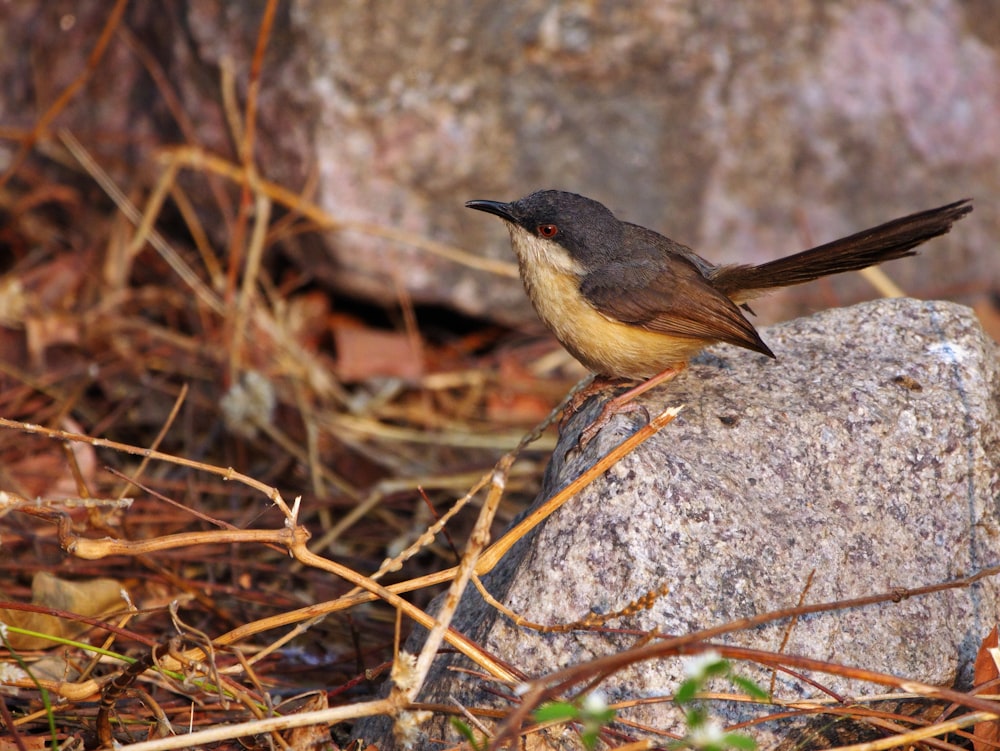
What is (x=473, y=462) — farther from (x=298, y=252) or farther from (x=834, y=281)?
(x=834, y=281)

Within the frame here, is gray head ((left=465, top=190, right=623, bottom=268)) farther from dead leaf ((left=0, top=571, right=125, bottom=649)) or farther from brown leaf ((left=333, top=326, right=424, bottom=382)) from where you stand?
brown leaf ((left=333, top=326, right=424, bottom=382))

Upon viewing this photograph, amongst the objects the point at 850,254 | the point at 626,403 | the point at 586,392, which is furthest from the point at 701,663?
the point at 850,254

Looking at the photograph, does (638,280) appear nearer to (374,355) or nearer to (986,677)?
(986,677)

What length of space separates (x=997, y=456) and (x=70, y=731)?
3.09 m

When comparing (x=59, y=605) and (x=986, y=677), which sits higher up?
(x=986, y=677)

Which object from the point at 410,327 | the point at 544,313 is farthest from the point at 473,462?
the point at 544,313

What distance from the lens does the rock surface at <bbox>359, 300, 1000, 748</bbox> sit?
2.97m

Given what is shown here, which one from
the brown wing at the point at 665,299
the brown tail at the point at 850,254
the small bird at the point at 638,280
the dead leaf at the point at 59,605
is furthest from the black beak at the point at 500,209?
the dead leaf at the point at 59,605

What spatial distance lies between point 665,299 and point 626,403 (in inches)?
19.8

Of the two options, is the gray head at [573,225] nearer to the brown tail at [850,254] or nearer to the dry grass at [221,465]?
the brown tail at [850,254]

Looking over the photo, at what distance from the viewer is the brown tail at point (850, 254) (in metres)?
3.58

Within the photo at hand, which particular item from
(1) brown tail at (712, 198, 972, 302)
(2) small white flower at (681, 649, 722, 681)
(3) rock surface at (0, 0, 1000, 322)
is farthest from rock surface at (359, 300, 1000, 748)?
(3) rock surface at (0, 0, 1000, 322)

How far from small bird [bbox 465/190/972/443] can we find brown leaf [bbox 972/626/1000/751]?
1130 millimetres

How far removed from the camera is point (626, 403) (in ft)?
12.1
